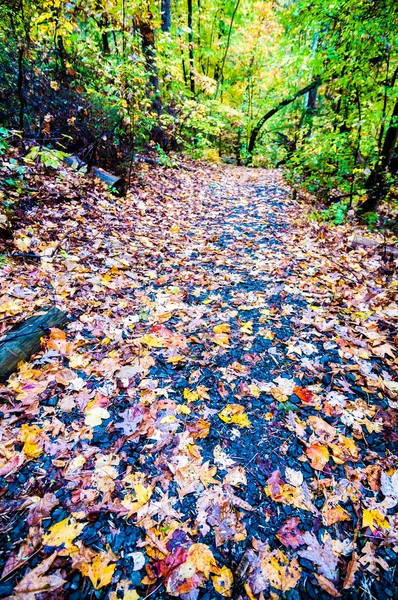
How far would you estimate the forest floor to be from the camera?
4.80 ft

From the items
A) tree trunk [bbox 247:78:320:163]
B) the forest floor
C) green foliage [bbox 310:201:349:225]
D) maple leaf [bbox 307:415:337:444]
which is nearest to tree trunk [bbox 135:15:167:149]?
green foliage [bbox 310:201:349:225]

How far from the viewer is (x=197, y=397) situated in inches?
92.9

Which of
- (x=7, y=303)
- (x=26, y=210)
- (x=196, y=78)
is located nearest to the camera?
(x=7, y=303)

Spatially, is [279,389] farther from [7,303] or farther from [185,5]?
[185,5]

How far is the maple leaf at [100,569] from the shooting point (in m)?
1.40

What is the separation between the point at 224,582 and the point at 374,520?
0.91m

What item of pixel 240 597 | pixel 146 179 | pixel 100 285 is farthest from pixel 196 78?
pixel 240 597

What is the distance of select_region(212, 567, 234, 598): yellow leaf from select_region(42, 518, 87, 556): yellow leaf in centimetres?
73

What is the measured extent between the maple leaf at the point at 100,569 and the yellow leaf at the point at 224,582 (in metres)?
0.51

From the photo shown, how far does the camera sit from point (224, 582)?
4.69ft

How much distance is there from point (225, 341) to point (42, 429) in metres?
1.70

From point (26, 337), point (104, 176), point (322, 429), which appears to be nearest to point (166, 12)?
point (104, 176)

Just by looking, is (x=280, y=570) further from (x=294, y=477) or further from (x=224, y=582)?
(x=294, y=477)

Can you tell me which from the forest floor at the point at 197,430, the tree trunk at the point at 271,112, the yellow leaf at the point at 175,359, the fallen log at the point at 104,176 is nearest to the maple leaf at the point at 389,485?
the forest floor at the point at 197,430
